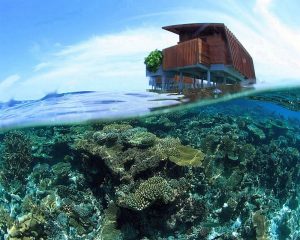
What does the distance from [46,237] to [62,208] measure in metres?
1.13

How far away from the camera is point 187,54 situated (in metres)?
21.5

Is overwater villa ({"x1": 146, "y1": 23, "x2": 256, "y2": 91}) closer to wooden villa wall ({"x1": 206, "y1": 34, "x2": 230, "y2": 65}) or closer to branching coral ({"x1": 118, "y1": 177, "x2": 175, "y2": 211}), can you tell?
wooden villa wall ({"x1": 206, "y1": 34, "x2": 230, "y2": 65})

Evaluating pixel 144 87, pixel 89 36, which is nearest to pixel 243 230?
pixel 144 87

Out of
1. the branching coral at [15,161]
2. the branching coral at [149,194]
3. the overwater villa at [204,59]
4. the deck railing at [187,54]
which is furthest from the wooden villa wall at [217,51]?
the branching coral at [149,194]

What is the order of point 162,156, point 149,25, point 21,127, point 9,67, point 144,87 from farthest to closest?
point 21,127, point 9,67, point 144,87, point 149,25, point 162,156

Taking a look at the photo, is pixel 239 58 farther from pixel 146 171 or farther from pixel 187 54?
pixel 146 171

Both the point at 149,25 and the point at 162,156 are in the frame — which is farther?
the point at 149,25

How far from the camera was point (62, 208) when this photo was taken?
45.2ft

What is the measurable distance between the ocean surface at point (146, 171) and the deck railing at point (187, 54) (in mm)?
2819

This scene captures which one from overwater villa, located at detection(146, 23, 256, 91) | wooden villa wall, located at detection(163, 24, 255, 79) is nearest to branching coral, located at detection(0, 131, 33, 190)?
overwater villa, located at detection(146, 23, 256, 91)

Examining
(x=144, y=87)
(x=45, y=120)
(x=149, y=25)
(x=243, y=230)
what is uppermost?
(x=149, y=25)

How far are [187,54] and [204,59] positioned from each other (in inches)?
37.7

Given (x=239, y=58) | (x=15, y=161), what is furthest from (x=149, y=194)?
(x=239, y=58)

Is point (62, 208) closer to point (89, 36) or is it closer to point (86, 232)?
point (86, 232)
